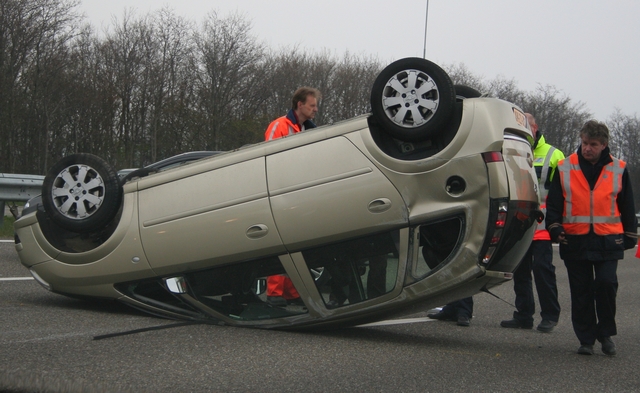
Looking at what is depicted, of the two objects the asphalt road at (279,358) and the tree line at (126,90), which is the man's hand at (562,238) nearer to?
the asphalt road at (279,358)

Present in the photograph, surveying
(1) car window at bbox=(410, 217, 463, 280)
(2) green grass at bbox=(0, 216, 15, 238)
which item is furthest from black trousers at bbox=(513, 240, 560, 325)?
(2) green grass at bbox=(0, 216, 15, 238)

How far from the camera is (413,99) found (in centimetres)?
517

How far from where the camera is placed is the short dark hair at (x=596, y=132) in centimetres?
556

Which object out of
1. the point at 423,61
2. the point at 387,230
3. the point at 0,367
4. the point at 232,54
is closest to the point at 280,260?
the point at 387,230

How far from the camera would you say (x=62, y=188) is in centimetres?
611

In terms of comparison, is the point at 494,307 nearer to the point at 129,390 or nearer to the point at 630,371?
the point at 630,371

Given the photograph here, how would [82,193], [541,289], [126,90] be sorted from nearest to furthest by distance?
1. [82,193]
2. [541,289]
3. [126,90]

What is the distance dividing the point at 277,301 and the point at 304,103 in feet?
6.37

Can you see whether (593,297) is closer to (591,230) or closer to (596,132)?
(591,230)

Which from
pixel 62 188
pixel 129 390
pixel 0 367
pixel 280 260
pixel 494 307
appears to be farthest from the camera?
pixel 494 307

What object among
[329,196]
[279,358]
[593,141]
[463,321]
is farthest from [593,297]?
[279,358]

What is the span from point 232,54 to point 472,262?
4332 centimetres

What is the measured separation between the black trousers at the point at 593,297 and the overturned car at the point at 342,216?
1.89ft

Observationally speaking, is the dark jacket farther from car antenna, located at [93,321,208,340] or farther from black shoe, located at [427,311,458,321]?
car antenna, located at [93,321,208,340]
